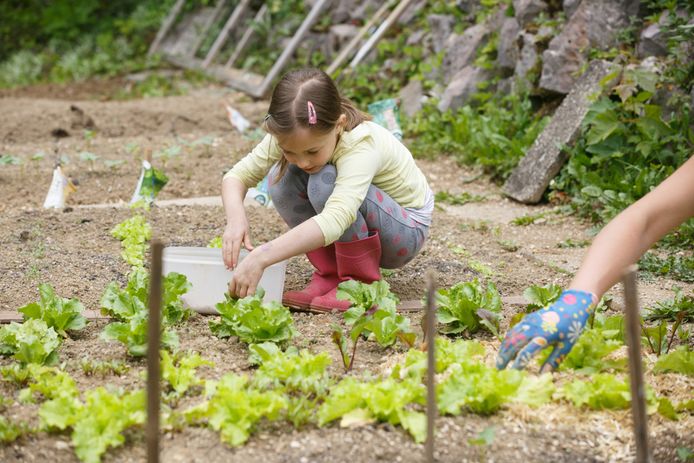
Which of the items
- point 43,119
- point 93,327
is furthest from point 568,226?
point 43,119

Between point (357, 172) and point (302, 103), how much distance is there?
1.03 feet

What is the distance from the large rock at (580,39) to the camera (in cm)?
530

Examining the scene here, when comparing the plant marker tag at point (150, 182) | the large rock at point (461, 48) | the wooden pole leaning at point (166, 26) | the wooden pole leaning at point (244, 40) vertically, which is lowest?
the wooden pole leaning at point (166, 26)

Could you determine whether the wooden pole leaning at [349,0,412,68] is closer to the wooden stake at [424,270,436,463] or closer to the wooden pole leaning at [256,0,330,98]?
the wooden pole leaning at [256,0,330,98]

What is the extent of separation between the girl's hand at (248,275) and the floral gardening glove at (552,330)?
0.86m

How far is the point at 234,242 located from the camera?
2.97m

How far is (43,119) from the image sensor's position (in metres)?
7.11

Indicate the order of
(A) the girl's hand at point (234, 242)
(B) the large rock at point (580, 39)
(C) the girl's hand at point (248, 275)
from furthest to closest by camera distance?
(B) the large rock at point (580, 39), (A) the girl's hand at point (234, 242), (C) the girl's hand at point (248, 275)

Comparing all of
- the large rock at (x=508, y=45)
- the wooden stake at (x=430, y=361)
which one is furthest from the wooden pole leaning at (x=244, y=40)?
the wooden stake at (x=430, y=361)

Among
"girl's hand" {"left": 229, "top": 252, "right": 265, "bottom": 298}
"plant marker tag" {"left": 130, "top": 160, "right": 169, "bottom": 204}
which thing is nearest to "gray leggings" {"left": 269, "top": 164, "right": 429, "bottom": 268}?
"girl's hand" {"left": 229, "top": 252, "right": 265, "bottom": 298}

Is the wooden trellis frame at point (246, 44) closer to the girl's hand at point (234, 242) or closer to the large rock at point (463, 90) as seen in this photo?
the large rock at point (463, 90)

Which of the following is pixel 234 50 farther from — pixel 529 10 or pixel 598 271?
pixel 598 271

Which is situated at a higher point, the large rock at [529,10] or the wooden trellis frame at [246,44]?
the large rock at [529,10]

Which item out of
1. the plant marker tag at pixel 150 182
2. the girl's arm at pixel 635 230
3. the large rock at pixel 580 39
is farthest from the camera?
the large rock at pixel 580 39
